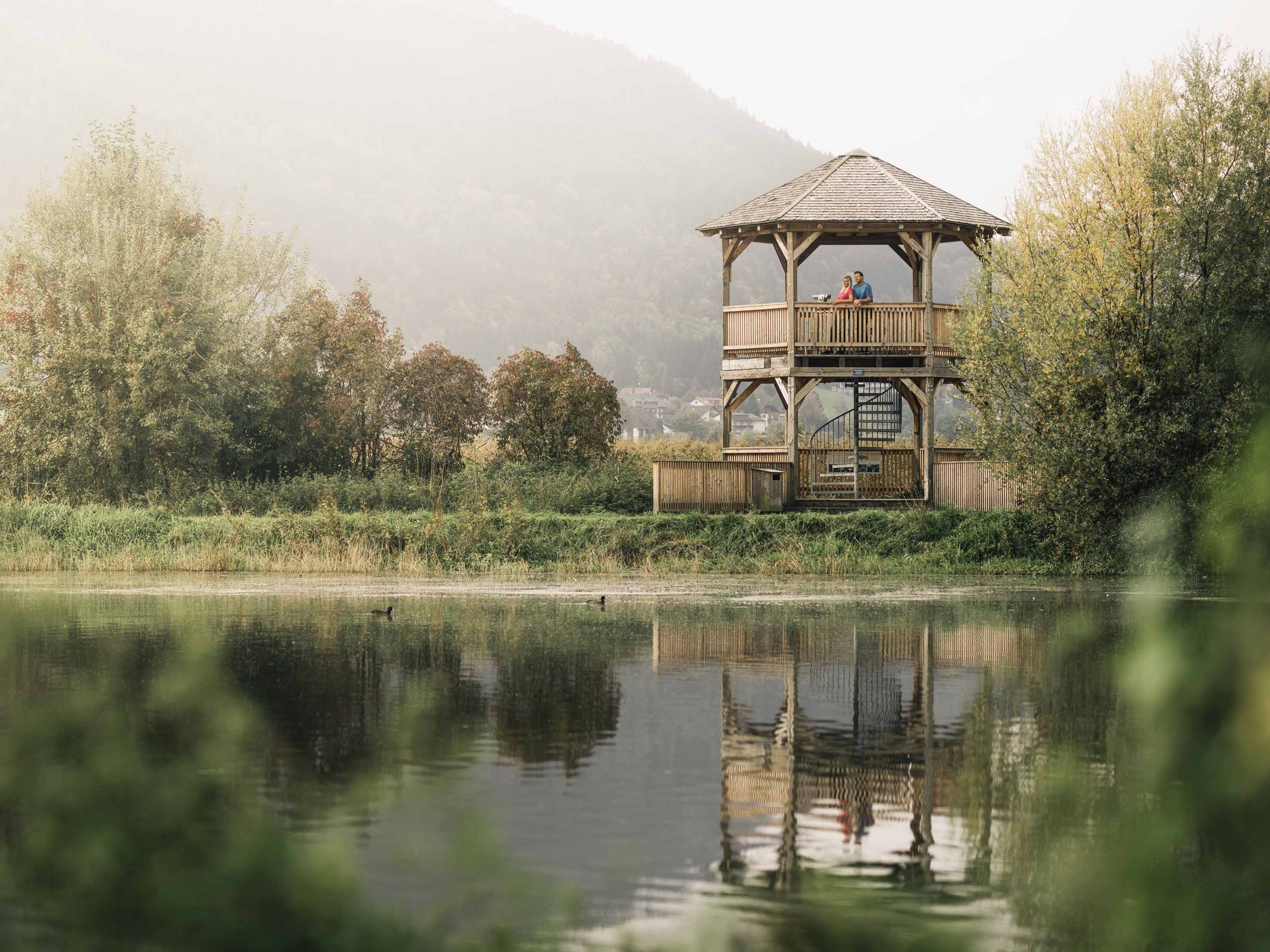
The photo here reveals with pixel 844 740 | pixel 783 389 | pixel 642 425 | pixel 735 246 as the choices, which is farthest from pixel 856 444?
pixel 642 425

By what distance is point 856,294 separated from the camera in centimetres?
4184

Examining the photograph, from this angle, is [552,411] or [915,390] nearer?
[915,390]

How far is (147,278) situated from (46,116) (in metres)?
144

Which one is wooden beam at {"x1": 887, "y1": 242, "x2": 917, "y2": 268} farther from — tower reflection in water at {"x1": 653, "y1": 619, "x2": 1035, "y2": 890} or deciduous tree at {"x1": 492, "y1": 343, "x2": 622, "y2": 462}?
tower reflection in water at {"x1": 653, "y1": 619, "x2": 1035, "y2": 890}

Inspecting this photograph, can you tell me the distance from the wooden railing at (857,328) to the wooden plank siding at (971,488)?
2.94 m

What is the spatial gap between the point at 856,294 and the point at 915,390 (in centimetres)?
303

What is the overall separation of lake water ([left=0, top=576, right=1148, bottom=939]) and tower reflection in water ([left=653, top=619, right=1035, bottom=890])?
4 cm

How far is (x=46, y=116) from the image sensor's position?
17675 cm

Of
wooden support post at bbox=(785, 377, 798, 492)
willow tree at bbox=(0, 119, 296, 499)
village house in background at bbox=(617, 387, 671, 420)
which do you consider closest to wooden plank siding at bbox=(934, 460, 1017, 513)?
wooden support post at bbox=(785, 377, 798, 492)

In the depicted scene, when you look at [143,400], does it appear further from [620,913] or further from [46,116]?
[46,116]

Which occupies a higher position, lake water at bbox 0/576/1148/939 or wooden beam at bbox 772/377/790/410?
wooden beam at bbox 772/377/790/410

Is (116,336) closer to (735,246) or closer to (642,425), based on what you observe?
(735,246)

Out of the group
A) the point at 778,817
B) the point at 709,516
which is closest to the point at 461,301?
the point at 709,516

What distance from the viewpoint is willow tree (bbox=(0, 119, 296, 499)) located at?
43.0 metres
